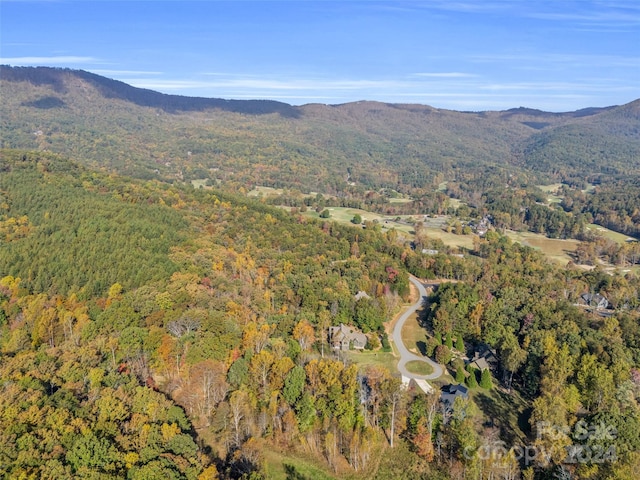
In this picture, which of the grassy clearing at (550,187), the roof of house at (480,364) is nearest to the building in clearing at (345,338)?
the roof of house at (480,364)

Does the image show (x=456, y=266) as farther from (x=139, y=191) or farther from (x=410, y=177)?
(x=410, y=177)

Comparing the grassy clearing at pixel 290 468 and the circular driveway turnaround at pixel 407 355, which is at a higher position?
the circular driveway turnaround at pixel 407 355

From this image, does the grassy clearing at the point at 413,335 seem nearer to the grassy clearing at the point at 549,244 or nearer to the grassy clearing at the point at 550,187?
the grassy clearing at the point at 549,244

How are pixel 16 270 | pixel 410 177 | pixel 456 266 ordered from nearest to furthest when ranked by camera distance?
pixel 16 270
pixel 456 266
pixel 410 177

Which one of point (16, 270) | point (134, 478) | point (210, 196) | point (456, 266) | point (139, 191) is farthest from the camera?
point (210, 196)

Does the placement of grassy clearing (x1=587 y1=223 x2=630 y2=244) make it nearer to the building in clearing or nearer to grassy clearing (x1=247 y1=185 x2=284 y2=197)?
the building in clearing

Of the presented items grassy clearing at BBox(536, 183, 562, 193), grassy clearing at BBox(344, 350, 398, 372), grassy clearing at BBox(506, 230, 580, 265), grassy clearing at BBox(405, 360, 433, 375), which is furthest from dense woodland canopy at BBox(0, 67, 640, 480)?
grassy clearing at BBox(536, 183, 562, 193)

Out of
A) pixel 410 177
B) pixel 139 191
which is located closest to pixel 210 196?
pixel 139 191
